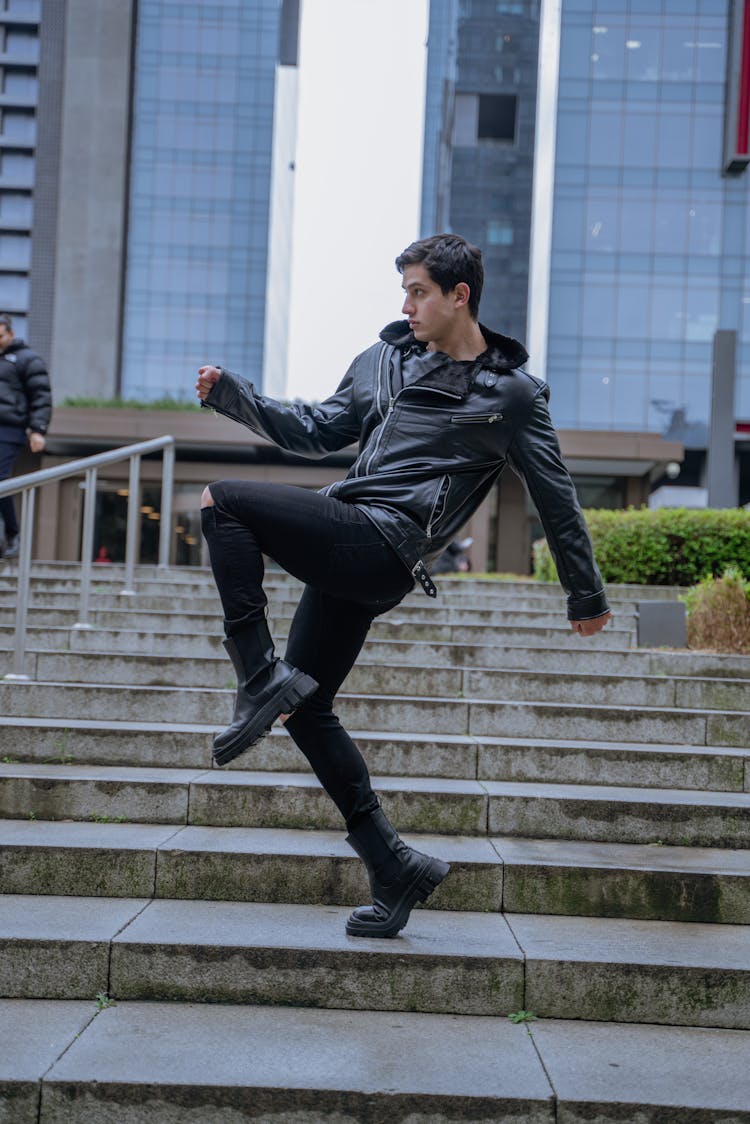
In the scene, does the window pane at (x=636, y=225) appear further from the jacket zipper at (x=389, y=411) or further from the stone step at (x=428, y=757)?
the jacket zipper at (x=389, y=411)

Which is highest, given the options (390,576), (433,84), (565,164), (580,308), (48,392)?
(433,84)

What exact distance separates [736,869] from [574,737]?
153cm

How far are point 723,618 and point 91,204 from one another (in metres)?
59.7

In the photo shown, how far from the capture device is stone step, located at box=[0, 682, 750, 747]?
16.8 ft

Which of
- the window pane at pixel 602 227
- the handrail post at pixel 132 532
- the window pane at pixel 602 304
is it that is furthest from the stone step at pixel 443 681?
the window pane at pixel 602 227

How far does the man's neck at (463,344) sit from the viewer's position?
3.06 metres

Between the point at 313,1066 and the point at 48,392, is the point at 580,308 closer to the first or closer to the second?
the point at 48,392

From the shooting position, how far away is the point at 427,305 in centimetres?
300

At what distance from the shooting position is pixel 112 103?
6084 cm

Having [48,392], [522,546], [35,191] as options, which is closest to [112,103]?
[35,191]

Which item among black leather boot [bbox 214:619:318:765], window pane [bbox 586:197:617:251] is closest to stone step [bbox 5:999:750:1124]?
black leather boot [bbox 214:619:318:765]

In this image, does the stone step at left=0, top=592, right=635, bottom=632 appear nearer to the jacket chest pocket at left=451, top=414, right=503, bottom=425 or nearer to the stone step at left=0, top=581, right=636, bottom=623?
the stone step at left=0, top=581, right=636, bottom=623

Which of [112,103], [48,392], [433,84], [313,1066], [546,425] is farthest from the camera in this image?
[433,84]

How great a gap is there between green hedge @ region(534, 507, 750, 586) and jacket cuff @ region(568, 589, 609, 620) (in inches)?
303
